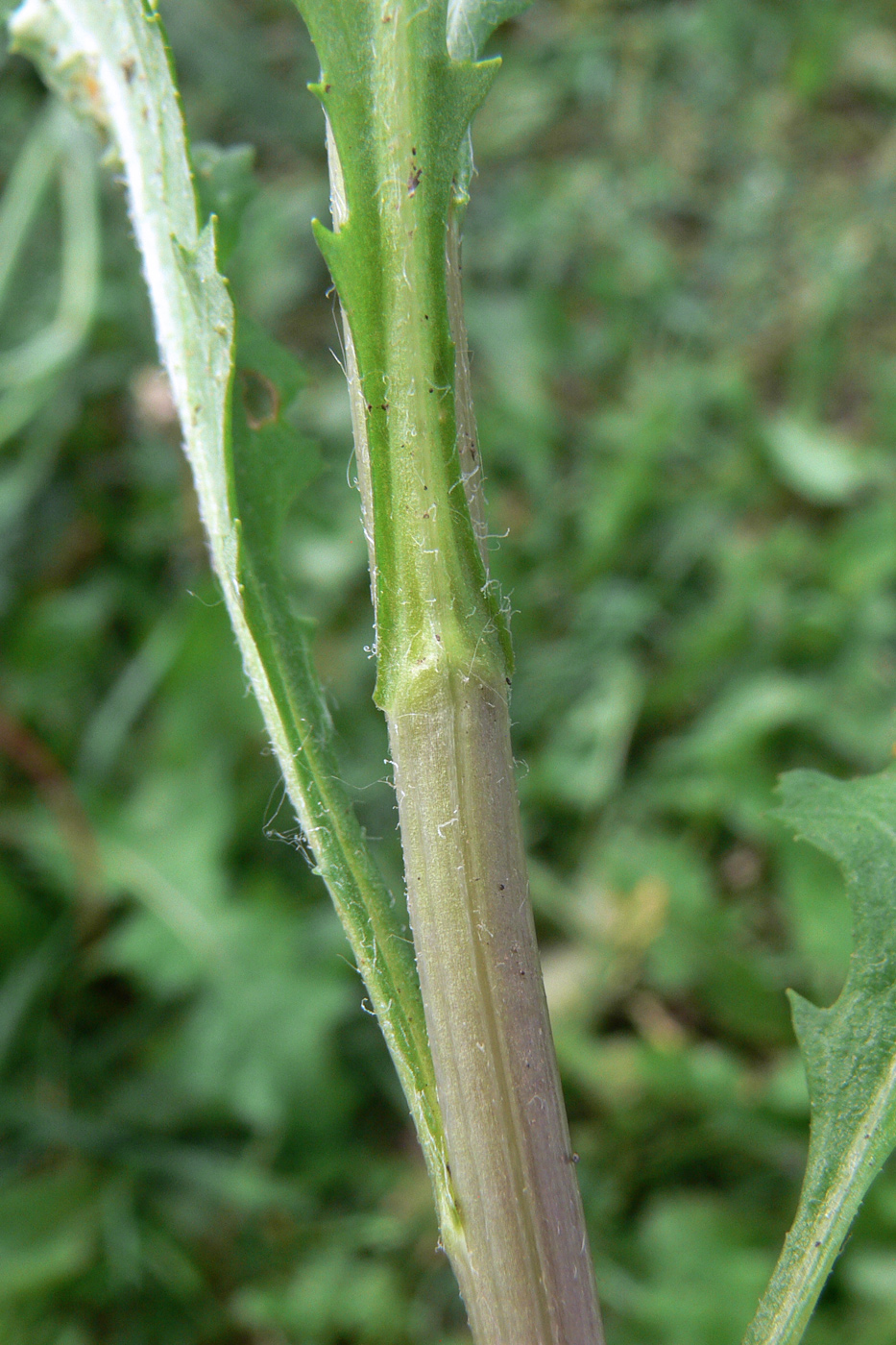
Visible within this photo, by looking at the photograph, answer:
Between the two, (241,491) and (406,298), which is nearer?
(406,298)

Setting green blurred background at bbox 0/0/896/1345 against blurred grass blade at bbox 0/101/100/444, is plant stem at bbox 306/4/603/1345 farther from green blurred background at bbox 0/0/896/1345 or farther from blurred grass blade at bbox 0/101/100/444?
blurred grass blade at bbox 0/101/100/444

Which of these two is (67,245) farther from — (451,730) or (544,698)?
(451,730)

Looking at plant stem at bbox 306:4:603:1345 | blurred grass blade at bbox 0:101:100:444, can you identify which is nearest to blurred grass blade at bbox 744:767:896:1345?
plant stem at bbox 306:4:603:1345

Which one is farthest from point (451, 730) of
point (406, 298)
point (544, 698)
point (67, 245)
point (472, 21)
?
point (67, 245)

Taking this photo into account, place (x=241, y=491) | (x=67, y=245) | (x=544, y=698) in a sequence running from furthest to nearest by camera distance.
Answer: (x=67, y=245), (x=544, y=698), (x=241, y=491)

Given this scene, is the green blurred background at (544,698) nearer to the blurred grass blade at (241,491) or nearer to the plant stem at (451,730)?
the blurred grass blade at (241,491)

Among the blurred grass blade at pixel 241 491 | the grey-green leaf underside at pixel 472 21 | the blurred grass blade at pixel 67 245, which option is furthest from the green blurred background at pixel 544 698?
the grey-green leaf underside at pixel 472 21
